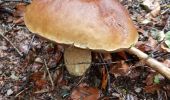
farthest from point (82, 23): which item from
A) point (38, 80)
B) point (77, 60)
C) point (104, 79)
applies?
point (38, 80)

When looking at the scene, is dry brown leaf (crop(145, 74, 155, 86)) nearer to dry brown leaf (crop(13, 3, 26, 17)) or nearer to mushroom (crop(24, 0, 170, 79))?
mushroom (crop(24, 0, 170, 79))

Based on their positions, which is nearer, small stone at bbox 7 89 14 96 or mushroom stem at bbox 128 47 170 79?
mushroom stem at bbox 128 47 170 79

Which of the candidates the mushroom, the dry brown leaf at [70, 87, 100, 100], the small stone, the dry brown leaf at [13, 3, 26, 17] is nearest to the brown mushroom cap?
the mushroom

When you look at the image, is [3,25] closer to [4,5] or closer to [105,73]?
[4,5]

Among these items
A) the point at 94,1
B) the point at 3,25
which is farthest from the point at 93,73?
the point at 3,25

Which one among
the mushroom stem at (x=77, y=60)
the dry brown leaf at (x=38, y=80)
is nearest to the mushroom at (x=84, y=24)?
the mushroom stem at (x=77, y=60)

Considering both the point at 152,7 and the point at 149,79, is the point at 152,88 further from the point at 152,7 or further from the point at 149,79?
the point at 152,7

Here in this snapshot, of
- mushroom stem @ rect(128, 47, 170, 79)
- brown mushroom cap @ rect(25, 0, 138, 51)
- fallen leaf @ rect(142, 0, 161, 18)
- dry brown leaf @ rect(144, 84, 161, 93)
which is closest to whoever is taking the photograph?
brown mushroom cap @ rect(25, 0, 138, 51)

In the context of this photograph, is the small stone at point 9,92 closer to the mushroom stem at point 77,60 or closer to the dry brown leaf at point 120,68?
the mushroom stem at point 77,60
